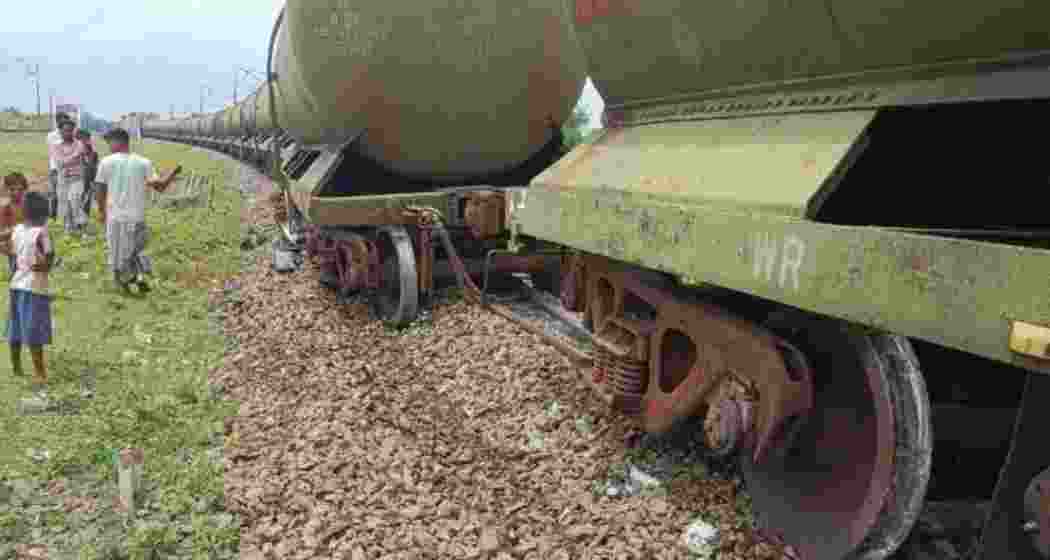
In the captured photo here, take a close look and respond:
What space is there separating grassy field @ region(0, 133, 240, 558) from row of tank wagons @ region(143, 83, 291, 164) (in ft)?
6.51

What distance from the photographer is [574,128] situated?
9219 mm

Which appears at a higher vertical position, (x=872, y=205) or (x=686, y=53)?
(x=686, y=53)

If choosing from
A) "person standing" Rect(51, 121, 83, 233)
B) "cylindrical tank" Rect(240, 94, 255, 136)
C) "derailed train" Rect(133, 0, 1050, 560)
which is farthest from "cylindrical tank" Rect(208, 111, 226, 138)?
"derailed train" Rect(133, 0, 1050, 560)

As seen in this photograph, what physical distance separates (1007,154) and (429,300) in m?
5.26

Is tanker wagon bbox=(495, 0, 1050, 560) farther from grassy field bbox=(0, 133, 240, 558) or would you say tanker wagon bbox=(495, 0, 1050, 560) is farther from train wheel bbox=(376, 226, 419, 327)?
train wheel bbox=(376, 226, 419, 327)

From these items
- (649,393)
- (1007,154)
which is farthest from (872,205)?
(649,393)

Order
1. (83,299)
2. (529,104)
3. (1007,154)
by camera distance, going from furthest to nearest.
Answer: (83,299)
(529,104)
(1007,154)

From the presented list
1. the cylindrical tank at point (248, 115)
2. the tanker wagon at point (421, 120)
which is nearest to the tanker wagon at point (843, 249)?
the tanker wagon at point (421, 120)

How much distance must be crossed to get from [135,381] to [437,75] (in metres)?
3.13

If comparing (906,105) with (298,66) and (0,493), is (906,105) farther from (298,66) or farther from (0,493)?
(298,66)

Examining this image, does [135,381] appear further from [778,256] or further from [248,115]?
[248,115]

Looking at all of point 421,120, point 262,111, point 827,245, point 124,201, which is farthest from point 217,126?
point 827,245

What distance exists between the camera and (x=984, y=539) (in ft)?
7.32

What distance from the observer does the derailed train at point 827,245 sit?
2.15 meters
